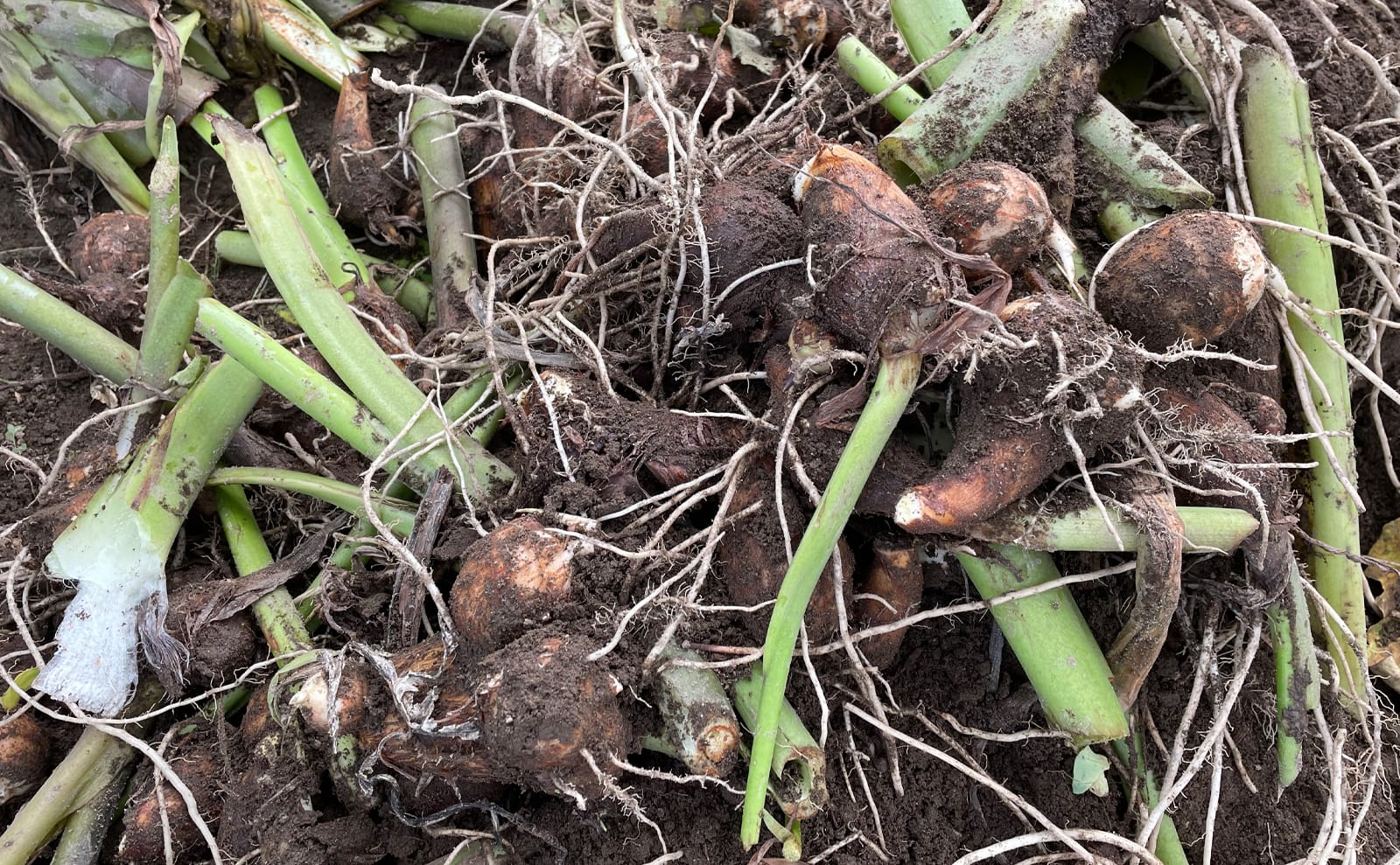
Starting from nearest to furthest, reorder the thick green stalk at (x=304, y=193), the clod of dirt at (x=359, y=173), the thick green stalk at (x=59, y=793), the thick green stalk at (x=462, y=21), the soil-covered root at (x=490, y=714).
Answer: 1. the soil-covered root at (x=490, y=714)
2. the thick green stalk at (x=59, y=793)
3. the thick green stalk at (x=304, y=193)
4. the clod of dirt at (x=359, y=173)
5. the thick green stalk at (x=462, y=21)

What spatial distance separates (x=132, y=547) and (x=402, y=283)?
0.59 meters

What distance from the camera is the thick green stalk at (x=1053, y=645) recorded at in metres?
1.05

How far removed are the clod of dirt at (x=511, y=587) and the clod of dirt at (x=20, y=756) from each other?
67 cm

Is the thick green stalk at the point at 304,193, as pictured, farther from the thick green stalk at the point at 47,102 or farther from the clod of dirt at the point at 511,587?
the clod of dirt at the point at 511,587

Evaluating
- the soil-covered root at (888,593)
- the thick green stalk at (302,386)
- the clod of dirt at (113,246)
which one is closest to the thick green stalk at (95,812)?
the thick green stalk at (302,386)

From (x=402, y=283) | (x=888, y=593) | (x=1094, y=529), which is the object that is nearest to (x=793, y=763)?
(x=888, y=593)

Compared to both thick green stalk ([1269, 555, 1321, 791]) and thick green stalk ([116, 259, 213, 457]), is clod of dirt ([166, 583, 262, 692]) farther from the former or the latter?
thick green stalk ([1269, 555, 1321, 791])

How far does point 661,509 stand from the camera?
1.09 metres

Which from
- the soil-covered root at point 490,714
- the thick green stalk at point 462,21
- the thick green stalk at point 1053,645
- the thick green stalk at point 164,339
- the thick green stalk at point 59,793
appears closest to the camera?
the soil-covered root at point 490,714

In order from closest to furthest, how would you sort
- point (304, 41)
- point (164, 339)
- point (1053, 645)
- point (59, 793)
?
point (1053, 645) → point (59, 793) → point (164, 339) → point (304, 41)

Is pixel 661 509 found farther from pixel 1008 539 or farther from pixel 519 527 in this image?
pixel 1008 539

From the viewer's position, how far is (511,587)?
3.37 feet

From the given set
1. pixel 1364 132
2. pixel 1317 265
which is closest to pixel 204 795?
pixel 1317 265

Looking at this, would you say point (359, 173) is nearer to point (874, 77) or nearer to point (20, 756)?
point (874, 77)
